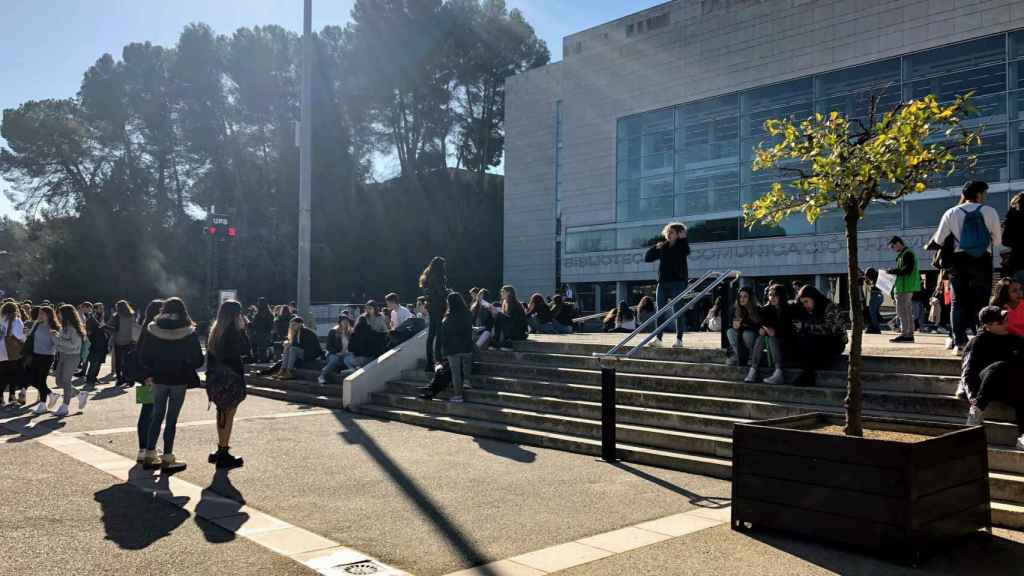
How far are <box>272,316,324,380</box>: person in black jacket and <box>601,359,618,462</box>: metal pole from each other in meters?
8.69

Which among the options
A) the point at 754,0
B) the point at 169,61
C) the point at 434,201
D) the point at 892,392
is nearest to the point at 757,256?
the point at 754,0

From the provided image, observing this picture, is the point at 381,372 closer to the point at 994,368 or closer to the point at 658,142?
the point at 994,368

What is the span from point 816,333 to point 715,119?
98.9ft

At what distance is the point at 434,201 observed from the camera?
150 feet

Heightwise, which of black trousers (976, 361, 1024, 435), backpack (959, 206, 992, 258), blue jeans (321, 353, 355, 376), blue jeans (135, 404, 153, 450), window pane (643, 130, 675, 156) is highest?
window pane (643, 130, 675, 156)

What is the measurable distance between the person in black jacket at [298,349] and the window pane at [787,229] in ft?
74.2

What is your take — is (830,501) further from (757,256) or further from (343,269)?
(343,269)

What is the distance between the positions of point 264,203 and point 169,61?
9.01 m

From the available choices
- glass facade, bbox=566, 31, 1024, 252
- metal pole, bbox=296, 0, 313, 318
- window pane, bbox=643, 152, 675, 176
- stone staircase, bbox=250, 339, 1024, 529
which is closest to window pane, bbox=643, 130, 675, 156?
glass facade, bbox=566, 31, 1024, 252

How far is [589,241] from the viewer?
41844 mm

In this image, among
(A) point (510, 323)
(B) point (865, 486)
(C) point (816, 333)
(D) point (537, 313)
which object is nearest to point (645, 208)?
(D) point (537, 313)

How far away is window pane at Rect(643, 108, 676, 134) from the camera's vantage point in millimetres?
38562

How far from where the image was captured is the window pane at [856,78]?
31625 millimetres

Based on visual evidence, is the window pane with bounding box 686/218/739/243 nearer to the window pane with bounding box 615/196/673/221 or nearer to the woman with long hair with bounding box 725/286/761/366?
the window pane with bounding box 615/196/673/221
